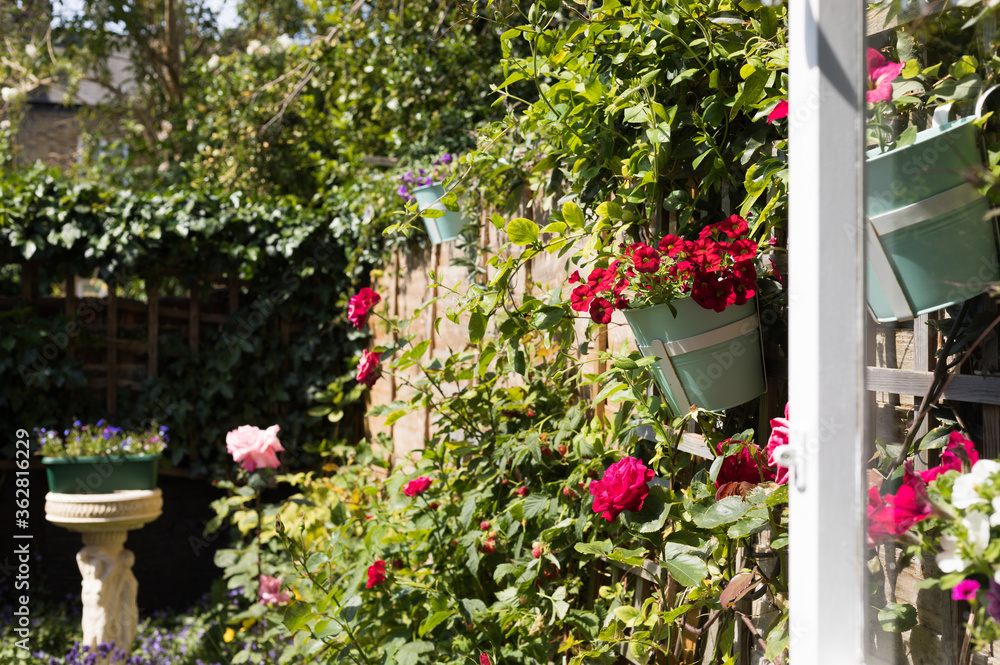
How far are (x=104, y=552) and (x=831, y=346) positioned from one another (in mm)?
3120

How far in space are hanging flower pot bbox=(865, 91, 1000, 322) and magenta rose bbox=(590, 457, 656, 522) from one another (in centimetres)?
53

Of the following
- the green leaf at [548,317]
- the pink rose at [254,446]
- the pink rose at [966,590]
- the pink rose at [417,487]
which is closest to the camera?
the pink rose at [966,590]

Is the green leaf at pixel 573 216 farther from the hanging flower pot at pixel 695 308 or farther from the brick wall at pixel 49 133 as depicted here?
the brick wall at pixel 49 133

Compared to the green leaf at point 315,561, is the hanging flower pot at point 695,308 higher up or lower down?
higher up

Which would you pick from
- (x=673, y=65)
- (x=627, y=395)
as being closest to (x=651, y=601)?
(x=627, y=395)

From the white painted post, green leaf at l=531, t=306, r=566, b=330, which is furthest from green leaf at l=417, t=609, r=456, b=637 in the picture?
the white painted post

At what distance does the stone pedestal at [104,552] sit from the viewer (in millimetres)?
2814

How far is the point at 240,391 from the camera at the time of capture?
154 inches

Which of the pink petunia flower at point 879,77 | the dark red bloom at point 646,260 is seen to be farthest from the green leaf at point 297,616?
the pink petunia flower at point 879,77

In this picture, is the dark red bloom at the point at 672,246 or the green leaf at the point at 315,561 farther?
the green leaf at the point at 315,561

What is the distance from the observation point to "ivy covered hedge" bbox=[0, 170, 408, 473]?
11.4 ft

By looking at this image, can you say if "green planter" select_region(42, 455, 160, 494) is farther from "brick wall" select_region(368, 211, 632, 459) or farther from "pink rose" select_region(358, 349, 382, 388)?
"pink rose" select_region(358, 349, 382, 388)

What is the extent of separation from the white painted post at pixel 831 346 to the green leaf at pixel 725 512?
32 centimetres

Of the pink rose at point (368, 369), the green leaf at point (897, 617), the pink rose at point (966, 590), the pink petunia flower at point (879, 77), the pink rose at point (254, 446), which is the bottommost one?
the pink rose at point (254, 446)
